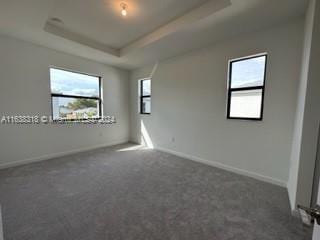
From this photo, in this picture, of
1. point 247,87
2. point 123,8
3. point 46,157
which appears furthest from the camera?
point 46,157

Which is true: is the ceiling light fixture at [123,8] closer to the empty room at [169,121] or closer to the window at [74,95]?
the empty room at [169,121]

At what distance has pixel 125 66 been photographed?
15.2 feet

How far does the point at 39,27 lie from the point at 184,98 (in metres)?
3.06

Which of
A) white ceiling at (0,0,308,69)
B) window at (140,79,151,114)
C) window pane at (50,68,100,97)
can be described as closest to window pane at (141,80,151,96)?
window at (140,79,151,114)

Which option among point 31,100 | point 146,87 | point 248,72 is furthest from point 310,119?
point 31,100

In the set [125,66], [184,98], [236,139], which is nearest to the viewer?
[236,139]

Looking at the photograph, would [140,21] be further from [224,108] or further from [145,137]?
[145,137]

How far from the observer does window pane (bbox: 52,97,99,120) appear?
362 centimetres

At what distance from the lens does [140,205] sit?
1.90 meters

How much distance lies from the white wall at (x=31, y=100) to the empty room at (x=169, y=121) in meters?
0.02

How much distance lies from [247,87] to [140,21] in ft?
7.34

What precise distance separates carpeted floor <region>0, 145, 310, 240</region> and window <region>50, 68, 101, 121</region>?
4.64ft

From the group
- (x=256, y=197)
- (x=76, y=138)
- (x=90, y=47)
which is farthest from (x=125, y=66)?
(x=256, y=197)

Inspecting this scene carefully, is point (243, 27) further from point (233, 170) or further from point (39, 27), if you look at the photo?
point (39, 27)
